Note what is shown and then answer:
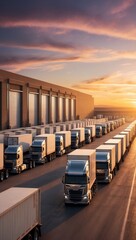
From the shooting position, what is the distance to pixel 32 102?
3590 inches

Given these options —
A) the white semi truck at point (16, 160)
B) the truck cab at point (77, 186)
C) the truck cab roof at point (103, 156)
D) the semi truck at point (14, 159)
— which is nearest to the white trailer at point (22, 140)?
the white semi truck at point (16, 160)

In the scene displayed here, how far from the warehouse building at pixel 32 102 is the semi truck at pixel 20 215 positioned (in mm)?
52527

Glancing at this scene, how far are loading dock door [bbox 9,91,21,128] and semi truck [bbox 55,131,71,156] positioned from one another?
1610 cm

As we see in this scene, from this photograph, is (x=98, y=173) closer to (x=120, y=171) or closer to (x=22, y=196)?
(x=120, y=171)

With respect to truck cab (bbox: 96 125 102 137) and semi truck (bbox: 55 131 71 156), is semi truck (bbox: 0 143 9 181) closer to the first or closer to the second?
semi truck (bbox: 55 131 71 156)

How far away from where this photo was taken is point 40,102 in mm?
96312

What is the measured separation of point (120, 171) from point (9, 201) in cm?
2853

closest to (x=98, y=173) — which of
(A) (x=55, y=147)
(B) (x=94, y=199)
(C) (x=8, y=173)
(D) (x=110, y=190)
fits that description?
(D) (x=110, y=190)

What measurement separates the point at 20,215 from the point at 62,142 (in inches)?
1688

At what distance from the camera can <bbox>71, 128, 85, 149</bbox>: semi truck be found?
70.8 m

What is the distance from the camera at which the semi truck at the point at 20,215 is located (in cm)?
1612

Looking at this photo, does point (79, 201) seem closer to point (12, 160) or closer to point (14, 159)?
point (14, 159)

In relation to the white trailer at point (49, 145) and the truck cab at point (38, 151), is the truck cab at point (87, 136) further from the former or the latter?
the truck cab at point (38, 151)

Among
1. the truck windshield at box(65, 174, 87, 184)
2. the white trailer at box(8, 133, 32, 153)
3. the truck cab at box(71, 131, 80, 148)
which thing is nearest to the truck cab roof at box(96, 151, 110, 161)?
the truck windshield at box(65, 174, 87, 184)
